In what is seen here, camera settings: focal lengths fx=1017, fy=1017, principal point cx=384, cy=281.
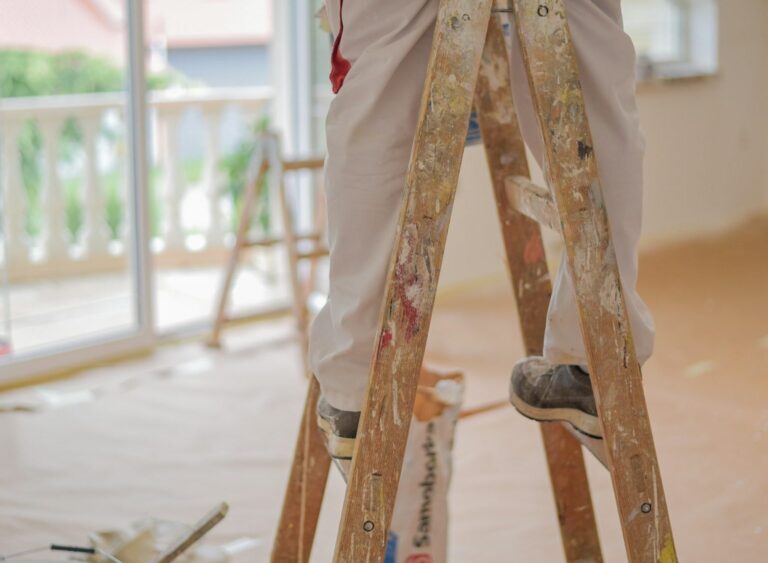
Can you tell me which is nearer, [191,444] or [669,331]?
[191,444]

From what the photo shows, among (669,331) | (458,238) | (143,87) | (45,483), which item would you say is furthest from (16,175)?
(669,331)

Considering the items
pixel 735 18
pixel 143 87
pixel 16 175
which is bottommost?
pixel 16 175

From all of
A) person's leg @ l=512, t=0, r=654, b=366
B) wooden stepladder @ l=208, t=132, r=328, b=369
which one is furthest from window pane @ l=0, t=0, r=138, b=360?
person's leg @ l=512, t=0, r=654, b=366

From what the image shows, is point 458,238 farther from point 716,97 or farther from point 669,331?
point 716,97

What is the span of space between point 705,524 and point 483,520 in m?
0.46

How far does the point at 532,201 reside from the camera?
1381 millimetres

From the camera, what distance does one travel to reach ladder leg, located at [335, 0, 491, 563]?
1161 millimetres

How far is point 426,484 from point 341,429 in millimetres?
444

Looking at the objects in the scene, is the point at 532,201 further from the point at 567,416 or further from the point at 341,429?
the point at 341,429

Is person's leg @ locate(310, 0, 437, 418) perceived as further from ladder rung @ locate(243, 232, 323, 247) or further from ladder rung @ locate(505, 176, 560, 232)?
ladder rung @ locate(243, 232, 323, 247)

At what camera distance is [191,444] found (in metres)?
2.69

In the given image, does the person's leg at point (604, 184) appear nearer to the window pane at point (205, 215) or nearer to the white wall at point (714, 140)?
the window pane at point (205, 215)

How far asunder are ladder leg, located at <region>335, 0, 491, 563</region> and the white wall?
314 cm

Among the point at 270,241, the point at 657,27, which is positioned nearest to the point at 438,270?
the point at 270,241
